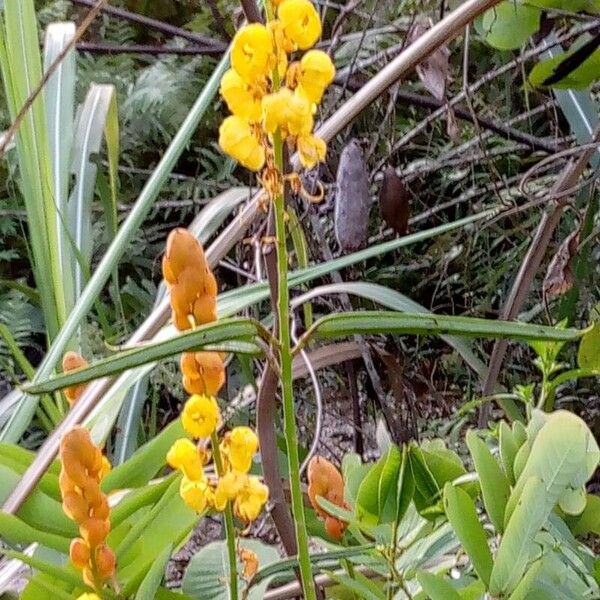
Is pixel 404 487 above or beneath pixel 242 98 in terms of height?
beneath

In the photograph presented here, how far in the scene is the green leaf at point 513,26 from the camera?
22.7 inches

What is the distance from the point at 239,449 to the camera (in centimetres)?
26

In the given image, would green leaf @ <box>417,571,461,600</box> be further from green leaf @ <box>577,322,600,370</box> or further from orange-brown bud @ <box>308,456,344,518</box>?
green leaf @ <box>577,322,600,370</box>

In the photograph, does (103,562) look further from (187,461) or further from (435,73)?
(435,73)

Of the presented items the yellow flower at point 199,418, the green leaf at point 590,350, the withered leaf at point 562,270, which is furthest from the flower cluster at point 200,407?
the withered leaf at point 562,270

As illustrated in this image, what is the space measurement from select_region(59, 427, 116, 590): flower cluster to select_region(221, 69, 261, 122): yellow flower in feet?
0.37

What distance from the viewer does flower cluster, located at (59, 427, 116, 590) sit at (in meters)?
0.26

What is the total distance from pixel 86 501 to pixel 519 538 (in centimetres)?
14

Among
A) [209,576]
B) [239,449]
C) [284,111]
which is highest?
[284,111]

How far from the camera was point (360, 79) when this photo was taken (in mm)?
898

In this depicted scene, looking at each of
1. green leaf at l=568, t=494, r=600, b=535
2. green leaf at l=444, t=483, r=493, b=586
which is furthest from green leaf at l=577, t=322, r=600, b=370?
green leaf at l=444, t=483, r=493, b=586

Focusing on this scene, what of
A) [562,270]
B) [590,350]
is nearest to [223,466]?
[590,350]

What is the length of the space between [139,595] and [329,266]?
0.26m

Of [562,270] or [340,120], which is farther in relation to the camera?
[562,270]
